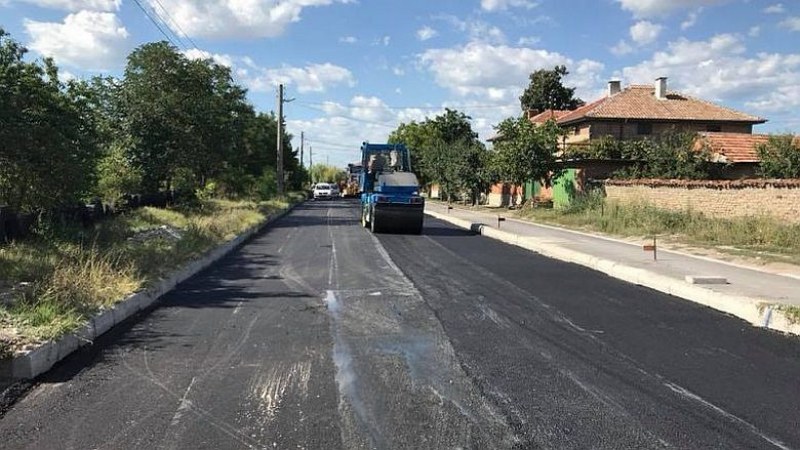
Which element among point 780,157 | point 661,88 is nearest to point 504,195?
point 661,88

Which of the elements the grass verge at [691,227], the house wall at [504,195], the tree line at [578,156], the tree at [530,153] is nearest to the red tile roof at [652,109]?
the house wall at [504,195]

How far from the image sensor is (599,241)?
2059 centimetres

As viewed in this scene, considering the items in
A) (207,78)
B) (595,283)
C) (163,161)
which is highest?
(207,78)

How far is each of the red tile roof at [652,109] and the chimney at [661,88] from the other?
0.37 metres

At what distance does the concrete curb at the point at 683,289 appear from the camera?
8.95 m

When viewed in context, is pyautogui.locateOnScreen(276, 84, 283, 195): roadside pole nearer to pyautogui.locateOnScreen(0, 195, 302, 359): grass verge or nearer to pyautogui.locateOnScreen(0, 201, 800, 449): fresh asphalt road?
pyautogui.locateOnScreen(0, 195, 302, 359): grass verge

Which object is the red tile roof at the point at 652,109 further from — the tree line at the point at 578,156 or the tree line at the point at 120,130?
the tree line at the point at 120,130

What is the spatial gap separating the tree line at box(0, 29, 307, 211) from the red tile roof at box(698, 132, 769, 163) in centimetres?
2121

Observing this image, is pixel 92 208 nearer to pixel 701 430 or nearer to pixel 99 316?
pixel 99 316

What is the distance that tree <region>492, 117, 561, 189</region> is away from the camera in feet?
112

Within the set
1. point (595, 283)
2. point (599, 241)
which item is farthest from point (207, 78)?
point (595, 283)

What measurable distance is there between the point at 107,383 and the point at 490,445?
11.1 ft

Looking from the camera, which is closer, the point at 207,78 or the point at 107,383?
the point at 107,383

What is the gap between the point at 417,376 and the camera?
249 inches
